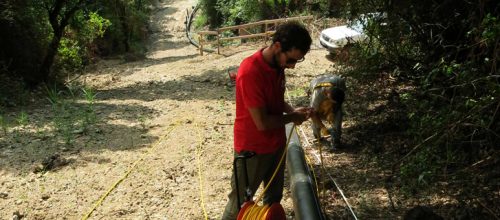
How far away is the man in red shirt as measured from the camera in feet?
9.20

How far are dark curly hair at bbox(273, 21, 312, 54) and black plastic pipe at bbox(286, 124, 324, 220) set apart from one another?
0.82 m

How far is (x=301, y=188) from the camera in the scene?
3900 mm

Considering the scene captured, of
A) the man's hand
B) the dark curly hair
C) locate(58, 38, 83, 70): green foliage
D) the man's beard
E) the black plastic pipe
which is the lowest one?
locate(58, 38, 83, 70): green foliage

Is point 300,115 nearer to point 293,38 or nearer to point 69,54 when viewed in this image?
point 293,38

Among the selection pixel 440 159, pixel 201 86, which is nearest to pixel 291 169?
pixel 440 159

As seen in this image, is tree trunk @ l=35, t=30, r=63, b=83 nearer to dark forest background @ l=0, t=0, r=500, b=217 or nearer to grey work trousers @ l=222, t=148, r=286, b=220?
dark forest background @ l=0, t=0, r=500, b=217

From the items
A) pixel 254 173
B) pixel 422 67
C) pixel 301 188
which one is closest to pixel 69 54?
pixel 422 67

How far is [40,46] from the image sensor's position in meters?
13.8

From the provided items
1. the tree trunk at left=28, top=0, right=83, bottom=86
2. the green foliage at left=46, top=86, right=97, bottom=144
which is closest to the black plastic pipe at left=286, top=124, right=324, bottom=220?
the green foliage at left=46, top=86, right=97, bottom=144

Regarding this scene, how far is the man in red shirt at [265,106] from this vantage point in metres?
2.80

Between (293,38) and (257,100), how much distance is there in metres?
0.42

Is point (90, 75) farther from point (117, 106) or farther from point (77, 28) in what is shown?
point (117, 106)

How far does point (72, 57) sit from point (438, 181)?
1552 centimetres

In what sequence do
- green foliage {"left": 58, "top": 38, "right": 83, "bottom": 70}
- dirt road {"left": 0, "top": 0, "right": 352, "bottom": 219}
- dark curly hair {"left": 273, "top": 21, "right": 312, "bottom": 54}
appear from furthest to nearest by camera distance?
green foliage {"left": 58, "top": 38, "right": 83, "bottom": 70} < dirt road {"left": 0, "top": 0, "right": 352, "bottom": 219} < dark curly hair {"left": 273, "top": 21, "right": 312, "bottom": 54}
